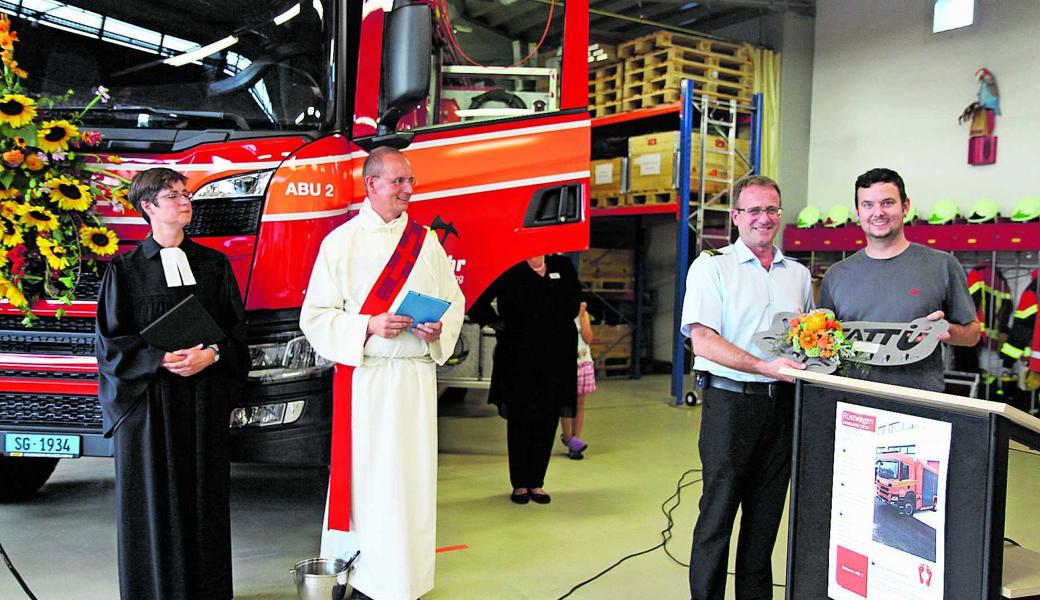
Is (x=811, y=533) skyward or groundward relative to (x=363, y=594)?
skyward

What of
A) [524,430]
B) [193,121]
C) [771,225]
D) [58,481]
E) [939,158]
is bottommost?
[58,481]

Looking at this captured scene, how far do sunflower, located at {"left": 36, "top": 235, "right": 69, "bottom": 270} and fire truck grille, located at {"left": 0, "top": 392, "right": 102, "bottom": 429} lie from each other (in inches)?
23.9

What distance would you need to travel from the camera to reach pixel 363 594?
3646mm

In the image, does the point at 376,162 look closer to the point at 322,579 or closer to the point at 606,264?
the point at 322,579

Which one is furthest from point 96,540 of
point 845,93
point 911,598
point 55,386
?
point 845,93

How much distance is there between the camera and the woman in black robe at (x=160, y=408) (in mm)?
3232

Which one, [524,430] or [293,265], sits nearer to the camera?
[293,265]

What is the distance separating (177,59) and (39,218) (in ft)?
3.07

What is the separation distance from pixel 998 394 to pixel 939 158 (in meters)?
3.01

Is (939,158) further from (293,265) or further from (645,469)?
(293,265)

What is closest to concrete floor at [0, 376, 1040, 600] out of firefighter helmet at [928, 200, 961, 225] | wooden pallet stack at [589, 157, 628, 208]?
firefighter helmet at [928, 200, 961, 225]

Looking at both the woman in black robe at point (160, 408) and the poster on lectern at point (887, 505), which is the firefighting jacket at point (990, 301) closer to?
the poster on lectern at point (887, 505)

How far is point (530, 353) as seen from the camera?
17.4 ft

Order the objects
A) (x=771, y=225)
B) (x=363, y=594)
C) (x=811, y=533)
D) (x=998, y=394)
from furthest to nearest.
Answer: (x=998, y=394), (x=363, y=594), (x=771, y=225), (x=811, y=533)
